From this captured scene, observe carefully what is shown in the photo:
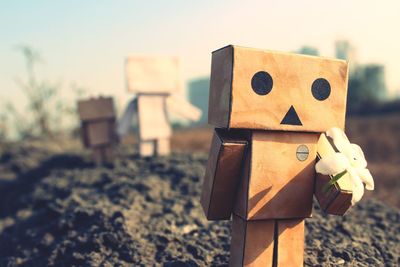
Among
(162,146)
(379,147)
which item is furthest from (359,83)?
(162,146)

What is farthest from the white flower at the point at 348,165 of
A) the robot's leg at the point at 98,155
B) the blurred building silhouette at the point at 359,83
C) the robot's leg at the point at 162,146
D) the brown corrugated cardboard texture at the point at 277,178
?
the blurred building silhouette at the point at 359,83

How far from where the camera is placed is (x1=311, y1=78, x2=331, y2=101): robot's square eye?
205cm

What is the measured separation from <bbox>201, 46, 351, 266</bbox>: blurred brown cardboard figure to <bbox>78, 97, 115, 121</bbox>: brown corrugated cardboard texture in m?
3.19

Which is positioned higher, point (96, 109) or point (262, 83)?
point (262, 83)

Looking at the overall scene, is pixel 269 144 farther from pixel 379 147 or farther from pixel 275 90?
→ pixel 379 147

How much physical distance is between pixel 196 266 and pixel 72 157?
3.91 m

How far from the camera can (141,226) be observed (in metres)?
2.98

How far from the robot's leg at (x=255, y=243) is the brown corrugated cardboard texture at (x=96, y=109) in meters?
3.36

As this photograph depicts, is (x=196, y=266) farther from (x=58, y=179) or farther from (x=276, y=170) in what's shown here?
(x=58, y=179)

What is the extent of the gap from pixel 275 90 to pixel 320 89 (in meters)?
0.25

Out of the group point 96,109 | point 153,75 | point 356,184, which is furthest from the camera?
point 96,109

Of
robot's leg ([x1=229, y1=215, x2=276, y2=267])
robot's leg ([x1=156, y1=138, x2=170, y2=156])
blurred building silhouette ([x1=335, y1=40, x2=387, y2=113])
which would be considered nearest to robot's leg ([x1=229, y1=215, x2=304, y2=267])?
robot's leg ([x1=229, y1=215, x2=276, y2=267])

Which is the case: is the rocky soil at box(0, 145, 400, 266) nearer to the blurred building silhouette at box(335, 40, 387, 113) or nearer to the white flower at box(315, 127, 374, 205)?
the white flower at box(315, 127, 374, 205)

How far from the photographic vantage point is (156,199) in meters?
3.63
